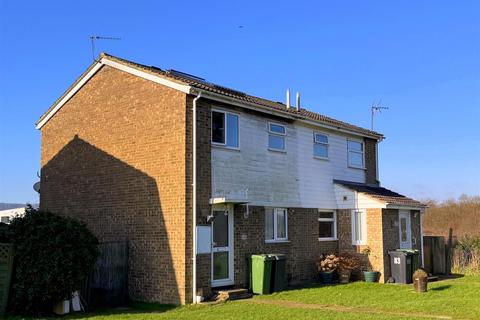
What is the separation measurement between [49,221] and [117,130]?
446cm

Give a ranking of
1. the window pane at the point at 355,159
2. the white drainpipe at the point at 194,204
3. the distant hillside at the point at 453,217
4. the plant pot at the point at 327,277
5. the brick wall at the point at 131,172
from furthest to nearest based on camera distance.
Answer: the distant hillside at the point at 453,217, the window pane at the point at 355,159, the plant pot at the point at 327,277, the brick wall at the point at 131,172, the white drainpipe at the point at 194,204

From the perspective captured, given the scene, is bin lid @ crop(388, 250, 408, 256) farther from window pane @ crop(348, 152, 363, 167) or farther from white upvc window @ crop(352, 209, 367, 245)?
window pane @ crop(348, 152, 363, 167)

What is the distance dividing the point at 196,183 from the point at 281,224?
447cm

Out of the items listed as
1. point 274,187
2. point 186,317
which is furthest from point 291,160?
point 186,317

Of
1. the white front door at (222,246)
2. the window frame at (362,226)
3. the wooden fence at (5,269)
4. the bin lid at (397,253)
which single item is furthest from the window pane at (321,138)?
the wooden fence at (5,269)

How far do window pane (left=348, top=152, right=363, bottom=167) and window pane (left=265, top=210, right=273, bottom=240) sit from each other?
5656 mm

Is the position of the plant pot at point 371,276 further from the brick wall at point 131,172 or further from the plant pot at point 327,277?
the brick wall at point 131,172

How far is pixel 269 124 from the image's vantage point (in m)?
18.1

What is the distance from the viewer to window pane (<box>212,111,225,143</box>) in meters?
16.0

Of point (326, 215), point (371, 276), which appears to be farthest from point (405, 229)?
point (326, 215)

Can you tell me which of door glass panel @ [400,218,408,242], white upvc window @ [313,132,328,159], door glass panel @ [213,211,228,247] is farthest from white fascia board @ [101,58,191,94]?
door glass panel @ [400,218,408,242]

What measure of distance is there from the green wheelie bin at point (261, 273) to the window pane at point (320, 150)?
5397 millimetres

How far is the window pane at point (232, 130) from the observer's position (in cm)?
1647

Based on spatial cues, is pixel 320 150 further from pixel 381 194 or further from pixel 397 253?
pixel 397 253
